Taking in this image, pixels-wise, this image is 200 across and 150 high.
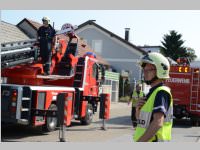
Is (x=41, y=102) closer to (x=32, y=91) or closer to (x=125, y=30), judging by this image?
(x=32, y=91)

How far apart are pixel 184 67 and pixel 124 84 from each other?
20.8m

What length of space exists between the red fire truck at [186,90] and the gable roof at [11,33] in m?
12.9

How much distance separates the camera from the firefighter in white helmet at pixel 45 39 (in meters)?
12.2

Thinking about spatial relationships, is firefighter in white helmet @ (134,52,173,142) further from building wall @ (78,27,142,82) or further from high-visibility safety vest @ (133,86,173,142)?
building wall @ (78,27,142,82)

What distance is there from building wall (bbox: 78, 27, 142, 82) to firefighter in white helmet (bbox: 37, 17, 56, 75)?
32524 millimetres

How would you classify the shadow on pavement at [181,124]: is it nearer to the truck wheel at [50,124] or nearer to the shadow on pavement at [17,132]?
the truck wheel at [50,124]

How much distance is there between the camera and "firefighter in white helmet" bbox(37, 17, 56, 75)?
12164mm

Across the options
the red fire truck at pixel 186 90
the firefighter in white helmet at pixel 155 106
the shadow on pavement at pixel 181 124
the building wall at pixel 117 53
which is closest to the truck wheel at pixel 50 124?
the shadow on pavement at pixel 181 124

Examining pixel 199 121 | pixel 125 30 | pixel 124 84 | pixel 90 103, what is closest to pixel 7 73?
pixel 90 103

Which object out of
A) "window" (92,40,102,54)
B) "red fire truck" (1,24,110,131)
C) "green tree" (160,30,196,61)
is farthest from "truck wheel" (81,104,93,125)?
"green tree" (160,30,196,61)

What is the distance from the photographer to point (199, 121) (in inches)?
741

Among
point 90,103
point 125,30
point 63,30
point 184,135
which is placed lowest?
point 184,135

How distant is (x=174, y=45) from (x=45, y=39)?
5640 cm

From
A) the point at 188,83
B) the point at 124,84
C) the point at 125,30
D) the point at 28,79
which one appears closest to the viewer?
the point at 28,79
